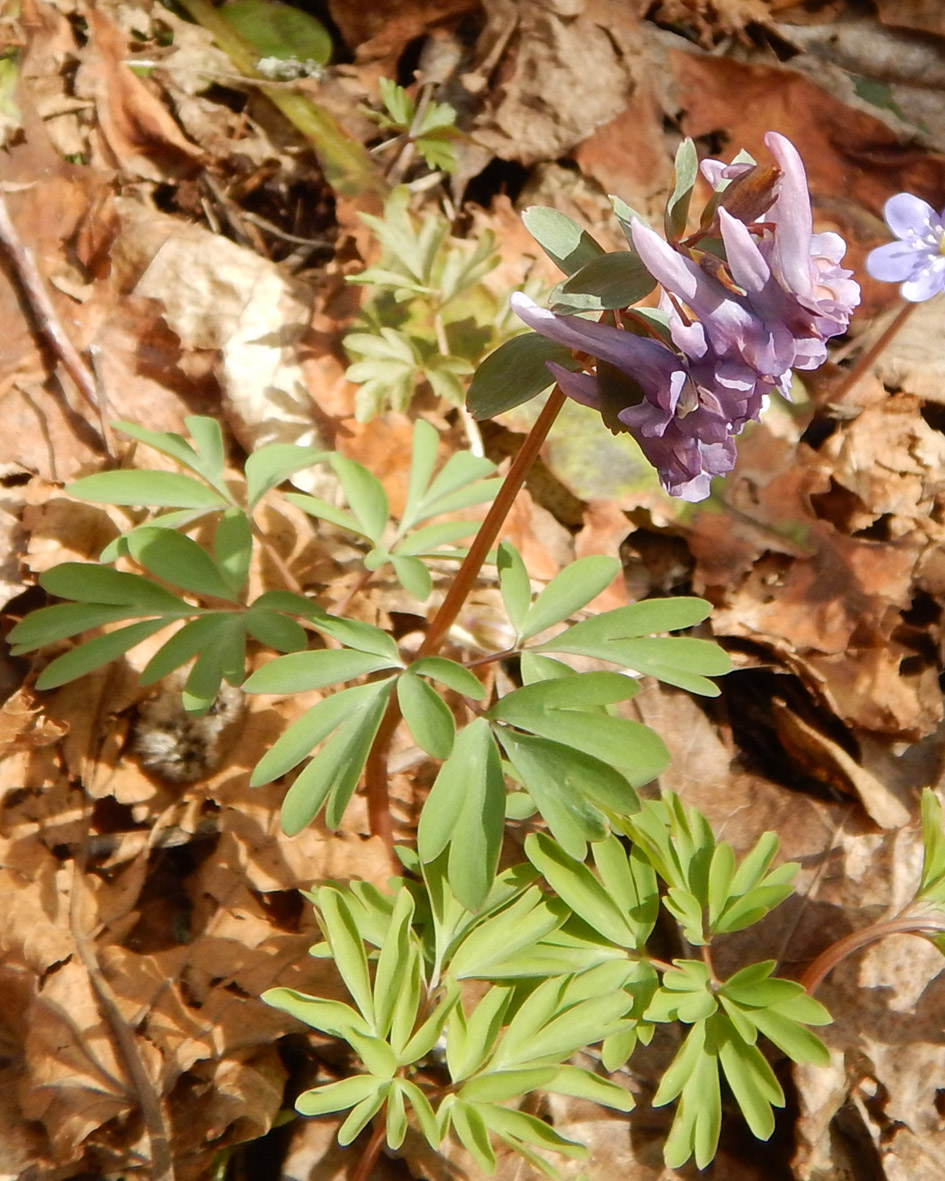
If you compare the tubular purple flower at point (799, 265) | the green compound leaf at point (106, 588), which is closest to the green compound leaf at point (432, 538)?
the green compound leaf at point (106, 588)

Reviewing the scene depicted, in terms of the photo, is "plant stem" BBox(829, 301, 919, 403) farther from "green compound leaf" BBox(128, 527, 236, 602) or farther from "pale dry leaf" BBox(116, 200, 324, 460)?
"green compound leaf" BBox(128, 527, 236, 602)

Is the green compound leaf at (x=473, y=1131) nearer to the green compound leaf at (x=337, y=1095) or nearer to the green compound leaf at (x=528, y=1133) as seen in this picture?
the green compound leaf at (x=528, y=1133)

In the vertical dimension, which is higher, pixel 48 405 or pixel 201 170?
pixel 201 170

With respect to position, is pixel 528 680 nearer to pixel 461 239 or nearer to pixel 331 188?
pixel 461 239

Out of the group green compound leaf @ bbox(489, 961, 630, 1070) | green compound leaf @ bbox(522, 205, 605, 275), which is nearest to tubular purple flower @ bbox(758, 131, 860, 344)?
green compound leaf @ bbox(522, 205, 605, 275)

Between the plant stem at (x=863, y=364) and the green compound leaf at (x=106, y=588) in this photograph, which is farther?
the plant stem at (x=863, y=364)

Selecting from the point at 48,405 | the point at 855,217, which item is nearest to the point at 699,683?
the point at 48,405
